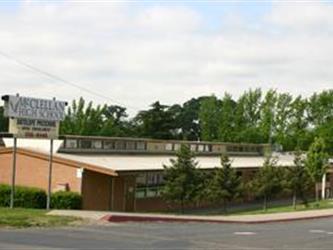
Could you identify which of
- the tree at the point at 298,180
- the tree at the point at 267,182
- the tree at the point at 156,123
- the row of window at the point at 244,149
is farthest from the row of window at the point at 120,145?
the tree at the point at 156,123

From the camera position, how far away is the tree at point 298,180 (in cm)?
4624

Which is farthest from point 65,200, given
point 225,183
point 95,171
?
point 225,183

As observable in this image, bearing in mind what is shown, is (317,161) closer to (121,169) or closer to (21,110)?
(121,169)

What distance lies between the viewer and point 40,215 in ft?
79.0

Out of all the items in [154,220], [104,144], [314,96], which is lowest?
[154,220]

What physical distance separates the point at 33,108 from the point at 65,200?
274 inches

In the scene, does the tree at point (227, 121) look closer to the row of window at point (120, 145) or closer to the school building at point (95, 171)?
the row of window at point (120, 145)

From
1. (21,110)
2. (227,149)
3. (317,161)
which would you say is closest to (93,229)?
(21,110)

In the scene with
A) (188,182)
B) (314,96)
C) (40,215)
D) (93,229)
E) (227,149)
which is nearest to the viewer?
(93,229)

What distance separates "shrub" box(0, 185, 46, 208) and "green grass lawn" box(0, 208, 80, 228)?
28.4 feet

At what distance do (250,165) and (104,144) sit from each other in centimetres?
1315

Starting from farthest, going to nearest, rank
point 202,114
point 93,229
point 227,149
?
1. point 202,114
2. point 227,149
3. point 93,229

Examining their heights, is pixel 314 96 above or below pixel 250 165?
above

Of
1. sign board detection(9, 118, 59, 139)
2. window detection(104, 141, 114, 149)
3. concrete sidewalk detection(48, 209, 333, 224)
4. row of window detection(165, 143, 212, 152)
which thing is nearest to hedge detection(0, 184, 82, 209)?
concrete sidewalk detection(48, 209, 333, 224)
